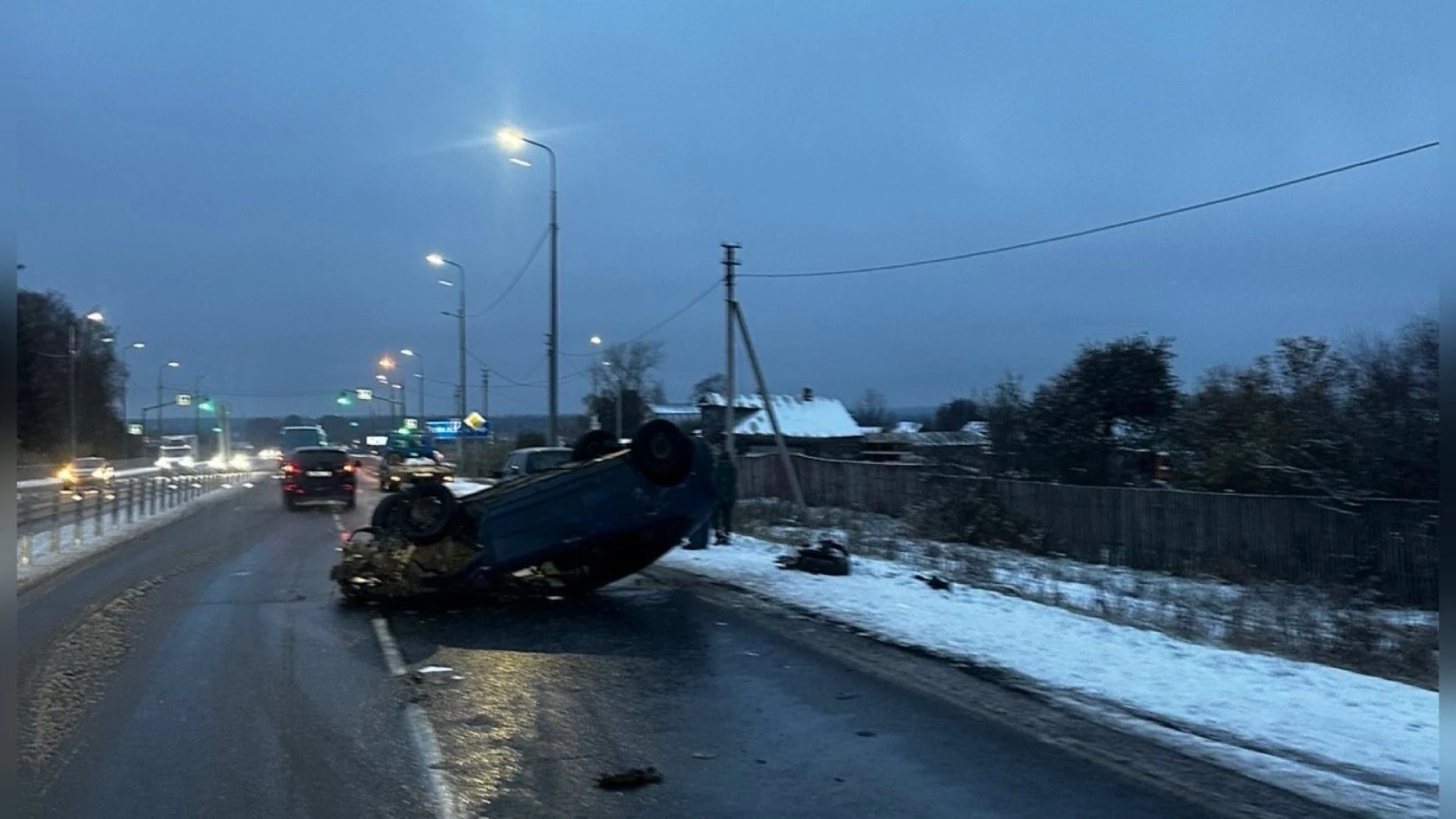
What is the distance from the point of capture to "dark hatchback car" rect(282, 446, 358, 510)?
37.4 meters

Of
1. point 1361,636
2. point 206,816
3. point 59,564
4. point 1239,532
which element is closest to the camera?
point 206,816

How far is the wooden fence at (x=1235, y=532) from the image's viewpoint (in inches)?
826

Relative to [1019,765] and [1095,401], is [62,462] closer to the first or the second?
[1095,401]

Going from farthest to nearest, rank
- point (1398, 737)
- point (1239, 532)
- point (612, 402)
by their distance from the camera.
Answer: point (612, 402) → point (1239, 532) → point (1398, 737)

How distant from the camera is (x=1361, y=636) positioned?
13.4 m

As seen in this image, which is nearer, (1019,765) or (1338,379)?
(1019,765)

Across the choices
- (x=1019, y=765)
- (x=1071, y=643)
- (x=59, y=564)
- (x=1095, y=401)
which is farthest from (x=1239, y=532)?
(x=59, y=564)

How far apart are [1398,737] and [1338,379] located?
1858cm

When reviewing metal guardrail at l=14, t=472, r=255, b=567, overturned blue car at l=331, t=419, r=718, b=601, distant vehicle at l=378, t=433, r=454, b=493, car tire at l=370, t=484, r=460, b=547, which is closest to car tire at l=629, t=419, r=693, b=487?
overturned blue car at l=331, t=419, r=718, b=601

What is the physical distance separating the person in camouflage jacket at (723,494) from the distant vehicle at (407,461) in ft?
42.5

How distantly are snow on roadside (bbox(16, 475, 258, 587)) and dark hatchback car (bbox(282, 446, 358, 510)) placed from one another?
3200mm

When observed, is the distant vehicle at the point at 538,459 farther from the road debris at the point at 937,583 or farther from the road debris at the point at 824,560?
the road debris at the point at 937,583

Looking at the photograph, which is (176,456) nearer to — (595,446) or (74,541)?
(74,541)

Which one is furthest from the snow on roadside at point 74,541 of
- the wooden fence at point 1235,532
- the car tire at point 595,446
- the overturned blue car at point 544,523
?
the wooden fence at point 1235,532
